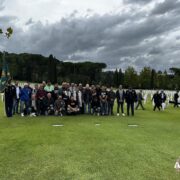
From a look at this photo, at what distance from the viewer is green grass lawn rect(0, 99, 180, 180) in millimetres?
9562

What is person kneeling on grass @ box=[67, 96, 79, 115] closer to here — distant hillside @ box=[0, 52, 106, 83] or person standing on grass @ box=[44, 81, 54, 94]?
person standing on grass @ box=[44, 81, 54, 94]

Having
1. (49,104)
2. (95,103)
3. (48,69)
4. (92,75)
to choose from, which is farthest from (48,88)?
(92,75)

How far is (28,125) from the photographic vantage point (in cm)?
1945

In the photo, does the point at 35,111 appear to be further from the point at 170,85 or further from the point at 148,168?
the point at 170,85

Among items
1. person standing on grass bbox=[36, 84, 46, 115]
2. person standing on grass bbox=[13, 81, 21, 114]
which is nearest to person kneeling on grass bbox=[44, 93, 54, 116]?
person standing on grass bbox=[36, 84, 46, 115]

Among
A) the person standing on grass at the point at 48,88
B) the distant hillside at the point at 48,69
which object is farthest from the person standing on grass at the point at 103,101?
the distant hillside at the point at 48,69

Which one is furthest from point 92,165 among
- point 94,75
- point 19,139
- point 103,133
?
point 94,75

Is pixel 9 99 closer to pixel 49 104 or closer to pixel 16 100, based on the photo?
pixel 16 100

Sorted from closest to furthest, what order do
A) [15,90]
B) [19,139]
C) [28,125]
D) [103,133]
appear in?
1. [19,139]
2. [103,133]
3. [28,125]
4. [15,90]

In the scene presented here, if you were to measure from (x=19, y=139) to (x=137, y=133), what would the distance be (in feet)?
17.2

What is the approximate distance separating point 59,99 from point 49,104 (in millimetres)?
709

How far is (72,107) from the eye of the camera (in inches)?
1038

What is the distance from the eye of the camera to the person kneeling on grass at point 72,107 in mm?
26094

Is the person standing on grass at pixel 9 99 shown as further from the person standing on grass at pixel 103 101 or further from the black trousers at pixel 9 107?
the person standing on grass at pixel 103 101
